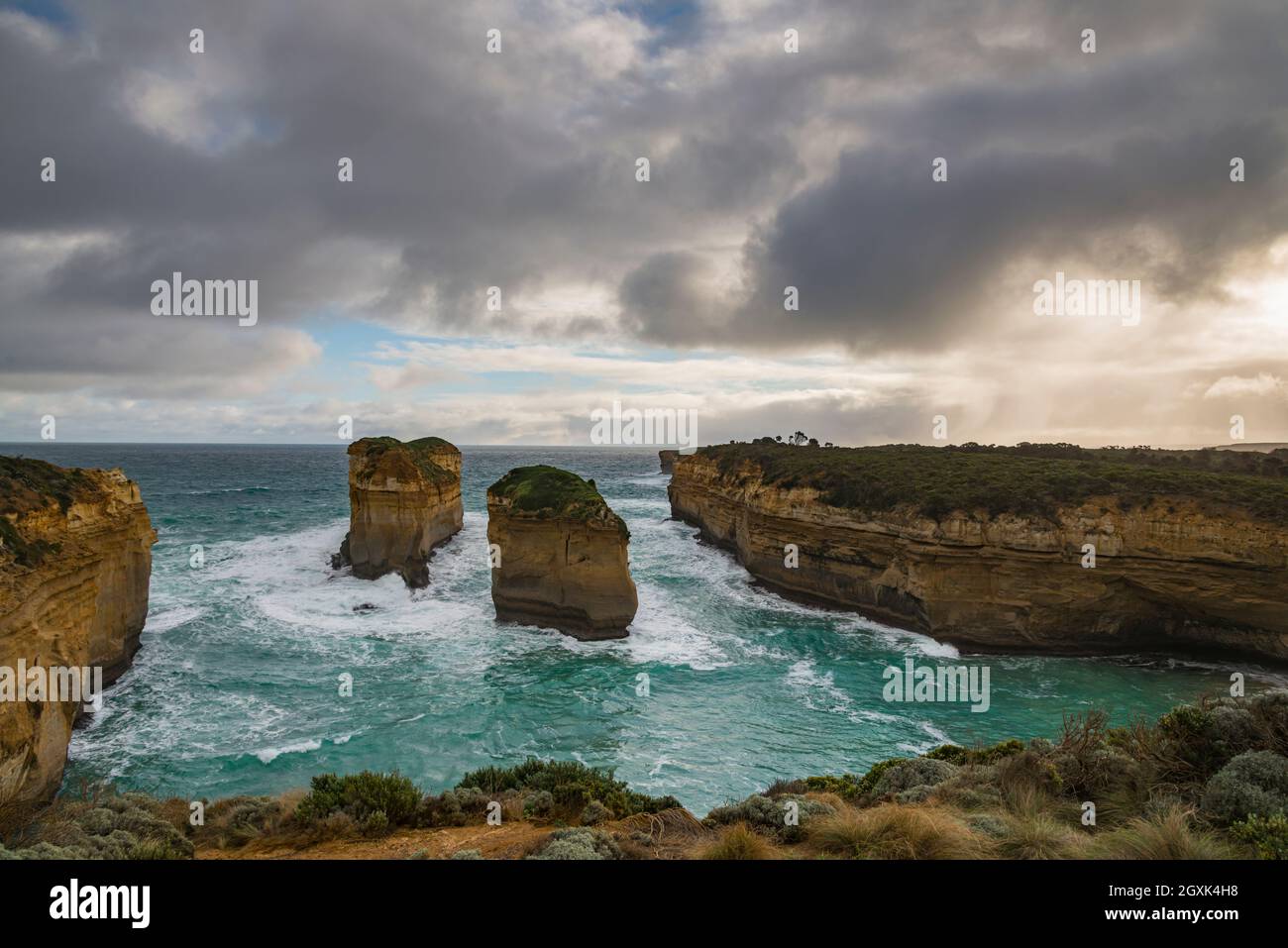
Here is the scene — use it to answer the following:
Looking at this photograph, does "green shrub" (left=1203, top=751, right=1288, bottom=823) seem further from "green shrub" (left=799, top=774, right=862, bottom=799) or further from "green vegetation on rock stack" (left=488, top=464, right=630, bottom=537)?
"green vegetation on rock stack" (left=488, top=464, right=630, bottom=537)

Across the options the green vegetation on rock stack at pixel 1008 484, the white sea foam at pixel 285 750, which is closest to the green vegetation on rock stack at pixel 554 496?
the green vegetation on rock stack at pixel 1008 484

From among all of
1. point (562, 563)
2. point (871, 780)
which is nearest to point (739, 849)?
point (871, 780)

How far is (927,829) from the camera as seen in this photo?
6.08 metres

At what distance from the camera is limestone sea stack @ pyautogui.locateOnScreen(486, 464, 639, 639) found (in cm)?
2281

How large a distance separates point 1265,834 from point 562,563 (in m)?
19.8

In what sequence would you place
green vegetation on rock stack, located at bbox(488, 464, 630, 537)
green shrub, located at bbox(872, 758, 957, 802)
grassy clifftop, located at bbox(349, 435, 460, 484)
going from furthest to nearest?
1. grassy clifftop, located at bbox(349, 435, 460, 484)
2. green vegetation on rock stack, located at bbox(488, 464, 630, 537)
3. green shrub, located at bbox(872, 758, 957, 802)

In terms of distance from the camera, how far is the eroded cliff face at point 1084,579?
1994 cm

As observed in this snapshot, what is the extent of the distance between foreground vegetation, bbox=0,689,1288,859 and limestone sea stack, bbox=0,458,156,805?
3.68 meters

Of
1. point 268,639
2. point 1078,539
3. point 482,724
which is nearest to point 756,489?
point 1078,539

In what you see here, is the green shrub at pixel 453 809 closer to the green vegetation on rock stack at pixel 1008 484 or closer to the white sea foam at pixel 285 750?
the white sea foam at pixel 285 750

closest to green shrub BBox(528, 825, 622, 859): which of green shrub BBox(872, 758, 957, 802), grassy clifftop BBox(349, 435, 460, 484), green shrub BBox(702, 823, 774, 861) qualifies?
green shrub BBox(702, 823, 774, 861)

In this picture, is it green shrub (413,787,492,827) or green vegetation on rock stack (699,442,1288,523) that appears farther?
green vegetation on rock stack (699,442,1288,523)
